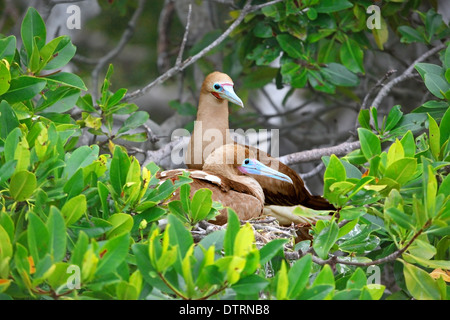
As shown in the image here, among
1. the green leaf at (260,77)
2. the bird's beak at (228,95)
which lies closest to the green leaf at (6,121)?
the bird's beak at (228,95)

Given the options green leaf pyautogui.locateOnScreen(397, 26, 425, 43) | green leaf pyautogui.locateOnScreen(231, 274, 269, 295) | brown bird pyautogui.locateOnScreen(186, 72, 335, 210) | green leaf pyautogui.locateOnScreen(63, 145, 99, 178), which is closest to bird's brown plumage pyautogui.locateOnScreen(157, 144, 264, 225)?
brown bird pyautogui.locateOnScreen(186, 72, 335, 210)

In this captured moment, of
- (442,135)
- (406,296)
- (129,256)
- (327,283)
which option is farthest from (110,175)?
(406,296)

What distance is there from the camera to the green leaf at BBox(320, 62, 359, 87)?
4273 mm

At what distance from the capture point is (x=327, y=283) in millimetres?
1943

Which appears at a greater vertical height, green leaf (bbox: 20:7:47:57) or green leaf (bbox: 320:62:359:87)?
green leaf (bbox: 320:62:359:87)

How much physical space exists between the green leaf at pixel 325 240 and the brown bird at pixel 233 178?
90 centimetres

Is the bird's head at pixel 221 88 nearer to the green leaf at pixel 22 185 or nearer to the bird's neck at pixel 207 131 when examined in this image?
the bird's neck at pixel 207 131

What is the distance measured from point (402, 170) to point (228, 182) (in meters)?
1.21

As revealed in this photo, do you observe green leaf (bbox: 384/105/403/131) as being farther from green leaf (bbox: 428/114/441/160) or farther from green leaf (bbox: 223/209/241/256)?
green leaf (bbox: 223/209/241/256)

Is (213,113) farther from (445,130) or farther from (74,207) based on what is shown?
(74,207)

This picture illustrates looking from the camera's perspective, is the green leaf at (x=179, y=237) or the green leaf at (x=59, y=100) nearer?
the green leaf at (x=179, y=237)

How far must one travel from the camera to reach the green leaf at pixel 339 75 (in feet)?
14.0

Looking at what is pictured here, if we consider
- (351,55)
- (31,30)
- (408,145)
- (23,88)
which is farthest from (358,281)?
(351,55)

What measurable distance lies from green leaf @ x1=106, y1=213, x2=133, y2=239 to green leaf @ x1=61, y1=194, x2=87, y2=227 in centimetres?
→ 12
